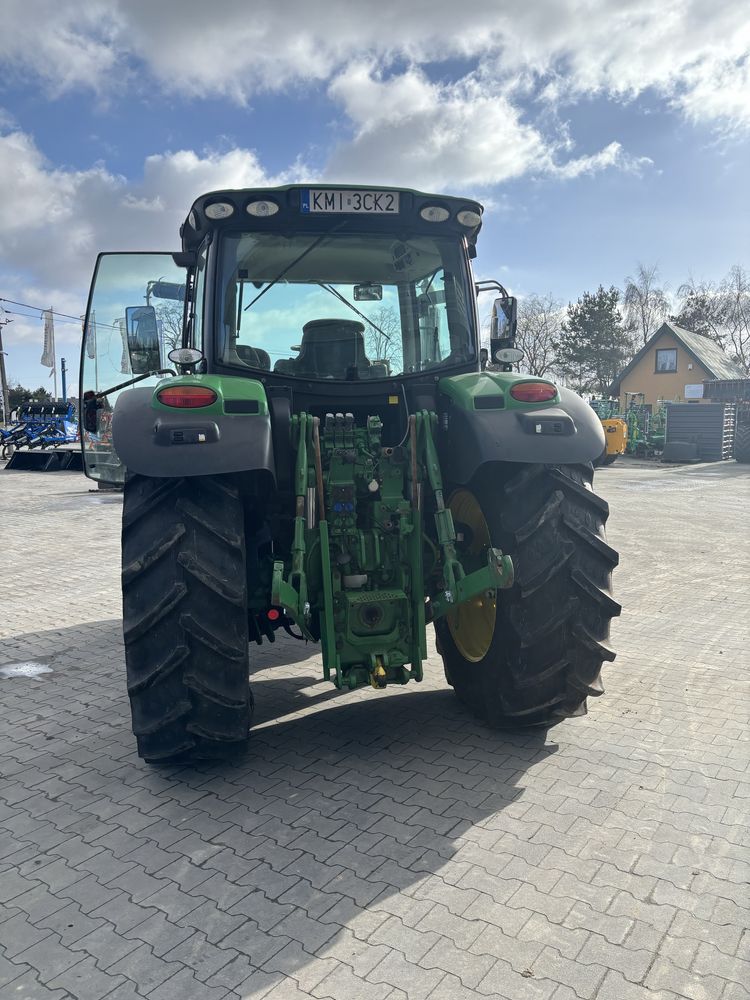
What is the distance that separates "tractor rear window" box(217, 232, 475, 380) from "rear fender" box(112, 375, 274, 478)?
2.33 feet

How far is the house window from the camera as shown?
136 ft

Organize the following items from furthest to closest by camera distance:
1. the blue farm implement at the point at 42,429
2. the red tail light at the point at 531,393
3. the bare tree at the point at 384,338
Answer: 1. the blue farm implement at the point at 42,429
2. the bare tree at the point at 384,338
3. the red tail light at the point at 531,393

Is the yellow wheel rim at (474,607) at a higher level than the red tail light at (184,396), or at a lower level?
lower

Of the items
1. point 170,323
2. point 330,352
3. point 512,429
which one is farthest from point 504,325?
point 170,323

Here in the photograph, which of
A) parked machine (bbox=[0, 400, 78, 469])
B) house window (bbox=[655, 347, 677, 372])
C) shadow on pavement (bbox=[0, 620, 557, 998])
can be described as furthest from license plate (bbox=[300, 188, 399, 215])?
house window (bbox=[655, 347, 677, 372])

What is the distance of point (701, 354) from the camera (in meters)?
40.2

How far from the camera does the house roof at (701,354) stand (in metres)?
39.6

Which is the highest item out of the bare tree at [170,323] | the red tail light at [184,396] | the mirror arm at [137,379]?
the bare tree at [170,323]

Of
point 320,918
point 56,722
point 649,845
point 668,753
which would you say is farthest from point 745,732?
point 56,722

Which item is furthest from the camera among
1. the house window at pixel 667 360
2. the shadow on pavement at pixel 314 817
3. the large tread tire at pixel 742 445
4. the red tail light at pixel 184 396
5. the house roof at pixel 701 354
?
the house window at pixel 667 360

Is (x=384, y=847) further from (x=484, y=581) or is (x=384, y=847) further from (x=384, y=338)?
(x=384, y=338)

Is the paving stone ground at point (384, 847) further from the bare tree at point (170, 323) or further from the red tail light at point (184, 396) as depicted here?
the bare tree at point (170, 323)

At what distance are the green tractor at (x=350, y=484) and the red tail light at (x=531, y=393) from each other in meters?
0.01

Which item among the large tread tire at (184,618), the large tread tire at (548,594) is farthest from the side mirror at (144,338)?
the large tread tire at (548,594)
